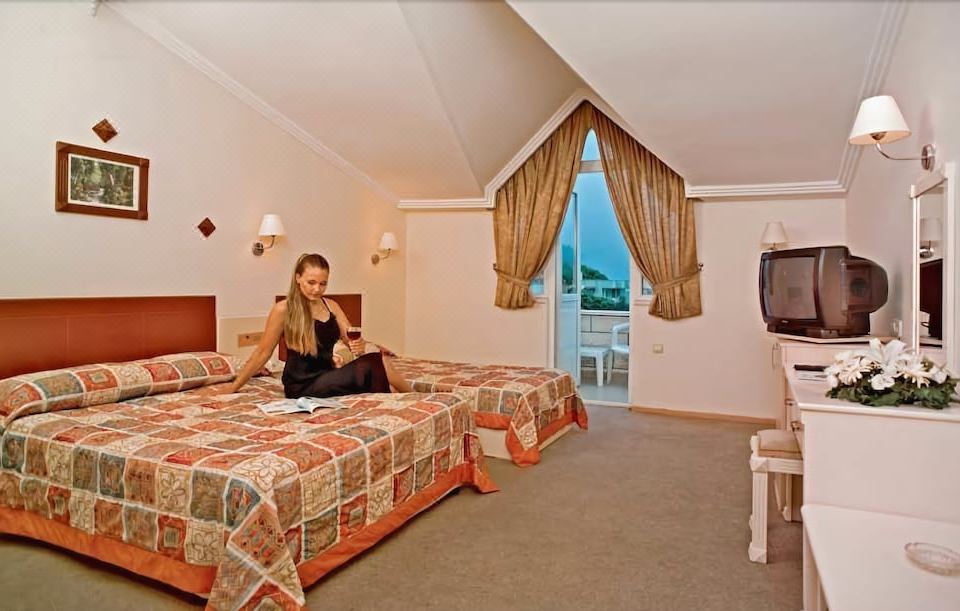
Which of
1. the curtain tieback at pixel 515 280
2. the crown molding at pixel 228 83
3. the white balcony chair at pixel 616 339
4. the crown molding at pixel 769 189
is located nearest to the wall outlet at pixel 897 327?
the crown molding at pixel 769 189

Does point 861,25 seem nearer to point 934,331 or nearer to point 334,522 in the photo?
point 934,331

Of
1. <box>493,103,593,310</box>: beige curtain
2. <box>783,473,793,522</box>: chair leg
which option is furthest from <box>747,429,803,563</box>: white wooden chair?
<box>493,103,593,310</box>: beige curtain

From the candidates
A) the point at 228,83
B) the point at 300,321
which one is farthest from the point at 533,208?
the point at 300,321

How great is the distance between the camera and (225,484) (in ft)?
6.64

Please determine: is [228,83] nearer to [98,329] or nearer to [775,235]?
[98,329]

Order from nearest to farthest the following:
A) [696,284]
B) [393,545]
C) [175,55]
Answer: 1. [393,545]
2. [175,55]
3. [696,284]

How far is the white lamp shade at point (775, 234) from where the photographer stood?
479 cm

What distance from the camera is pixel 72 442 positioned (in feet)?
7.98

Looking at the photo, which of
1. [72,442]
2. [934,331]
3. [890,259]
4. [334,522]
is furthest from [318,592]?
[890,259]

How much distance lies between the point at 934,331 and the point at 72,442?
10.8 ft

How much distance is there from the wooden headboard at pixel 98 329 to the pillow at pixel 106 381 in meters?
0.15

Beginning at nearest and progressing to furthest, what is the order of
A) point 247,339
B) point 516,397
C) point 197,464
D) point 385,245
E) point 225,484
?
point 225,484 → point 197,464 → point 516,397 → point 247,339 → point 385,245

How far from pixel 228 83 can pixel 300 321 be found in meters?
1.93

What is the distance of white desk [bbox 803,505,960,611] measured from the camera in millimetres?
1242
